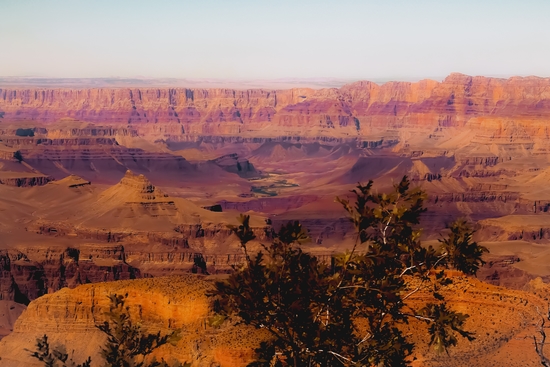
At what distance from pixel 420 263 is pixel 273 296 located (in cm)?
323

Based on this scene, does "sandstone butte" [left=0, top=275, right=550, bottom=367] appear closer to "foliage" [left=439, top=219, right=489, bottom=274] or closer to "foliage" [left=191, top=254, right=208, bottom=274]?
"foliage" [left=439, top=219, right=489, bottom=274]

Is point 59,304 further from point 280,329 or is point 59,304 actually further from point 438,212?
point 438,212

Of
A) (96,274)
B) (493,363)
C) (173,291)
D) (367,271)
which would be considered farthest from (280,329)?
(96,274)

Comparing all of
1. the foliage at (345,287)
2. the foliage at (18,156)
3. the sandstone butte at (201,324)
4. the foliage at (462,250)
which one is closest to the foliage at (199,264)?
the sandstone butte at (201,324)

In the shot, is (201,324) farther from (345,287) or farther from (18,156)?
(18,156)

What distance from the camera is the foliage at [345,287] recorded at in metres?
15.4

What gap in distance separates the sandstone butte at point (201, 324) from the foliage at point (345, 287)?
13888 mm

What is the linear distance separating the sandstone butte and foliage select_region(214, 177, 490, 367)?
45.6 ft

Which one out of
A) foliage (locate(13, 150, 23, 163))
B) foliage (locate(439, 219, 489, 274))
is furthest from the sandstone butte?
foliage (locate(13, 150, 23, 163))

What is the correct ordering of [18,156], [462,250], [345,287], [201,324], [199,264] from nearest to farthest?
[345,287] → [462,250] → [201,324] → [199,264] → [18,156]

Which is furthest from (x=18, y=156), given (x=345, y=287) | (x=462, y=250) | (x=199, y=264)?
(x=462, y=250)

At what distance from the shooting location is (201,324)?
36.7 meters

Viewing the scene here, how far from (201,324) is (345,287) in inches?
876

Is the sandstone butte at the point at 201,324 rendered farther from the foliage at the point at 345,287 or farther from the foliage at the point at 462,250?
the foliage at the point at 462,250
